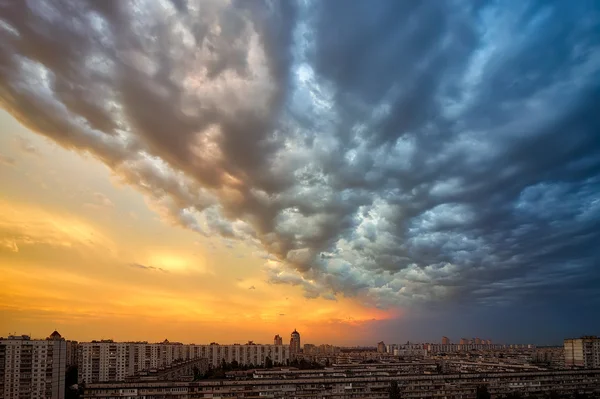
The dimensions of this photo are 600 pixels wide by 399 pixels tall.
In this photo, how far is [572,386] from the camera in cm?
2869

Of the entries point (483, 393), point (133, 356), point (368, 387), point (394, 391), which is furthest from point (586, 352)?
point (133, 356)

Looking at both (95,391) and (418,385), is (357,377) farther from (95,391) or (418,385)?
(95,391)

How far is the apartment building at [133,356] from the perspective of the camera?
3484 cm

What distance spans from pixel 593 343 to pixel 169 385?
44658 millimetres

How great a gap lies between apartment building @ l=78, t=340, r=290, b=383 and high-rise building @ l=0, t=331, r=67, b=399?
7.90 metres

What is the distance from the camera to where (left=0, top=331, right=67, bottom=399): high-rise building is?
23188 mm

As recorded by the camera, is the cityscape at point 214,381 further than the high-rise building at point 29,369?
No

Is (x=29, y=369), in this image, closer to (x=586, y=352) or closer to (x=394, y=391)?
(x=394, y=391)

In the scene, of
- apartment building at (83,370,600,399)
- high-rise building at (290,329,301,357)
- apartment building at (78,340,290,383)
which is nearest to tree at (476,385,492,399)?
apartment building at (83,370,600,399)

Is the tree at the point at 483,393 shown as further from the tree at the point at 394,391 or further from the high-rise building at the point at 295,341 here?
the high-rise building at the point at 295,341

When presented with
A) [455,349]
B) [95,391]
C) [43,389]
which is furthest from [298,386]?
[455,349]

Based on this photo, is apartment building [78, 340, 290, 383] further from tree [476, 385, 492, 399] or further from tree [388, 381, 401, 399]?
tree [476, 385, 492, 399]

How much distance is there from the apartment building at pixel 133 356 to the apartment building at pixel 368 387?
12723mm

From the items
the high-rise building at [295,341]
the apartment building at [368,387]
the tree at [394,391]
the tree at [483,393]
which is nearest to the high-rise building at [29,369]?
the apartment building at [368,387]
